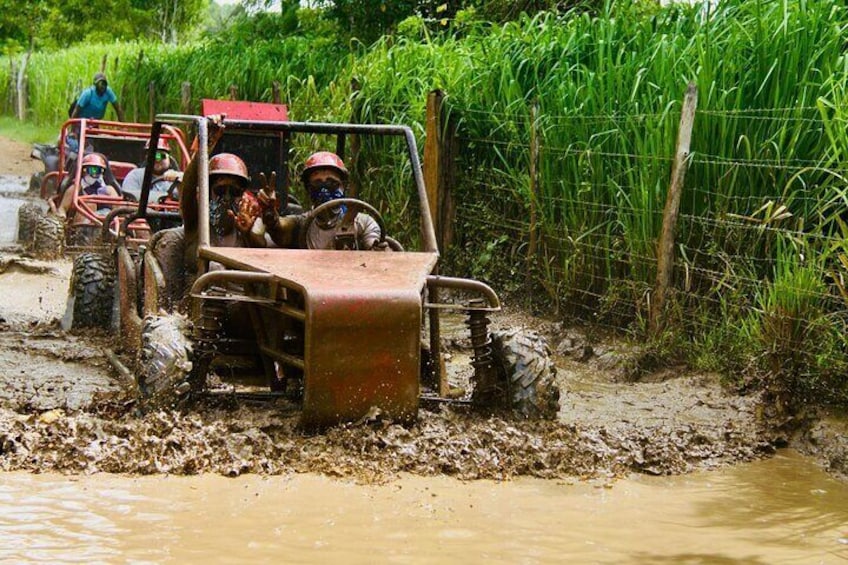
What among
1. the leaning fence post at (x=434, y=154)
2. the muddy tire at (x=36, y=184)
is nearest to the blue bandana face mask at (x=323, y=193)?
the leaning fence post at (x=434, y=154)

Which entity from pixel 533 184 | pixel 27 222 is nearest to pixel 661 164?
pixel 533 184

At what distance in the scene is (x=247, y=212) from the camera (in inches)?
253

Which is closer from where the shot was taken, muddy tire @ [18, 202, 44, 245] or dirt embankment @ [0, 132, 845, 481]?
dirt embankment @ [0, 132, 845, 481]

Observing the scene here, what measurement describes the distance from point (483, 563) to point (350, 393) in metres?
1.27

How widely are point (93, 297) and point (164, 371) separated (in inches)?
120

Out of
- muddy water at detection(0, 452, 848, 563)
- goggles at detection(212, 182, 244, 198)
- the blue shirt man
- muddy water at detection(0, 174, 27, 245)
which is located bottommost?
muddy water at detection(0, 174, 27, 245)

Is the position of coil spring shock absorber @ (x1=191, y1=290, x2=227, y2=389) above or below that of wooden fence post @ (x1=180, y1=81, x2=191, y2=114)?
below

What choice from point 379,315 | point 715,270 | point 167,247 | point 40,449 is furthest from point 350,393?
point 715,270

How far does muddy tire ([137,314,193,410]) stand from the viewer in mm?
5590

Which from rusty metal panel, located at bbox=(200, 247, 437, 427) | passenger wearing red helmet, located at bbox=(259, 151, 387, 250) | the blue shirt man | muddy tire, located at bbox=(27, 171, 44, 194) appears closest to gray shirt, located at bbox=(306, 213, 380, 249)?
passenger wearing red helmet, located at bbox=(259, 151, 387, 250)

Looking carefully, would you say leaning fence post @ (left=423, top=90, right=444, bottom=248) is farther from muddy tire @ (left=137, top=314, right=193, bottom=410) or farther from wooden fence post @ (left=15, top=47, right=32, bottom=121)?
wooden fence post @ (left=15, top=47, right=32, bottom=121)

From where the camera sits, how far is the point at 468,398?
20.4 ft

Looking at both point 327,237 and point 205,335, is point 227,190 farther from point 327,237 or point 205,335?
point 205,335

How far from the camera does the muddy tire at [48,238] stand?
12359mm
